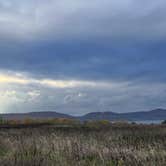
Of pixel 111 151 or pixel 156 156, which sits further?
pixel 111 151

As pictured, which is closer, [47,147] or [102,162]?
[102,162]

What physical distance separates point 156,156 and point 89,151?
8.33 ft

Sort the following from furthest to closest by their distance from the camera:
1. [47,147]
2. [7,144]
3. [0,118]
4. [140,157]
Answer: [0,118] → [7,144] → [47,147] → [140,157]

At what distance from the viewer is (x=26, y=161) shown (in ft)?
31.6

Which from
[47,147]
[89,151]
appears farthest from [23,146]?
[89,151]

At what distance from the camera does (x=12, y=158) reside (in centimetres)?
1013

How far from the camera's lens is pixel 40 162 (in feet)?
31.4

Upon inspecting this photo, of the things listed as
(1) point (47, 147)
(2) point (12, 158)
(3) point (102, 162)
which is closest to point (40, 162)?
(2) point (12, 158)

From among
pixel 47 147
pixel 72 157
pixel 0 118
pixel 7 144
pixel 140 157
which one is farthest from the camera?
pixel 0 118

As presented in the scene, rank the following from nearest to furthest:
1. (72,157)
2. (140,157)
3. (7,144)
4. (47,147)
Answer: (140,157) < (72,157) < (47,147) < (7,144)

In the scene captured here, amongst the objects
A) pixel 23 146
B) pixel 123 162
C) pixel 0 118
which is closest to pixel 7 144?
pixel 23 146

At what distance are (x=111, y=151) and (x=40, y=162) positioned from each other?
2.53 metres

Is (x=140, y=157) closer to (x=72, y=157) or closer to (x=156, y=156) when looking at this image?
(x=156, y=156)

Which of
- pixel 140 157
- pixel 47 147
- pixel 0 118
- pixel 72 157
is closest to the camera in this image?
pixel 140 157
